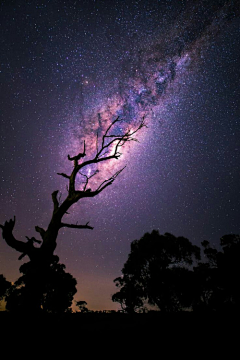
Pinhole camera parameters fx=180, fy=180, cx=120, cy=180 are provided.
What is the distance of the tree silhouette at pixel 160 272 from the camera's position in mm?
23469

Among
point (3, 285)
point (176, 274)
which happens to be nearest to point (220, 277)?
point (176, 274)

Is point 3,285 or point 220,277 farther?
point 3,285

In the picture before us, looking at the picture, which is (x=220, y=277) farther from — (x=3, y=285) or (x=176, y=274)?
(x=3, y=285)

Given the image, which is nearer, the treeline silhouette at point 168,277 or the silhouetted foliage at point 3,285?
the treeline silhouette at point 168,277

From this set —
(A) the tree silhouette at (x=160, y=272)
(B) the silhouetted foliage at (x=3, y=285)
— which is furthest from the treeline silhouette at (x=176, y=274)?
(B) the silhouetted foliage at (x=3, y=285)

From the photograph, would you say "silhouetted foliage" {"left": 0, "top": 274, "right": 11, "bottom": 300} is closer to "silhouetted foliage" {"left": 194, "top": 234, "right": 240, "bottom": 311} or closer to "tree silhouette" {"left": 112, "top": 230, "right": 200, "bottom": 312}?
"tree silhouette" {"left": 112, "top": 230, "right": 200, "bottom": 312}

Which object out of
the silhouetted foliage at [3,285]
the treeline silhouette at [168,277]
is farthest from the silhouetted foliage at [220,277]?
the silhouetted foliage at [3,285]

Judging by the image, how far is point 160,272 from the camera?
79.0ft

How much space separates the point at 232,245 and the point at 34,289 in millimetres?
23785

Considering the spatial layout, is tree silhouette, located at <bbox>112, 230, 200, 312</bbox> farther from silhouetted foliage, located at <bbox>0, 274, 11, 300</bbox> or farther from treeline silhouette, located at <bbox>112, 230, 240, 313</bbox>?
silhouetted foliage, located at <bbox>0, 274, 11, 300</bbox>

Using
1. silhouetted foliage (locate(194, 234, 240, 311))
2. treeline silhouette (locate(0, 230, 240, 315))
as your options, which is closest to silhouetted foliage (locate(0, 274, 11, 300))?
treeline silhouette (locate(0, 230, 240, 315))

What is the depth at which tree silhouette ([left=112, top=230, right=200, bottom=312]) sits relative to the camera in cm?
2347

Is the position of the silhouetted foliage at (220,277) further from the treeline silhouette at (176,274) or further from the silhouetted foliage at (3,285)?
the silhouetted foliage at (3,285)

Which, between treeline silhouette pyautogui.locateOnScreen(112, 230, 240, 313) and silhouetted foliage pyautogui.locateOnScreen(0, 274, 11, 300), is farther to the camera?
silhouetted foliage pyautogui.locateOnScreen(0, 274, 11, 300)
